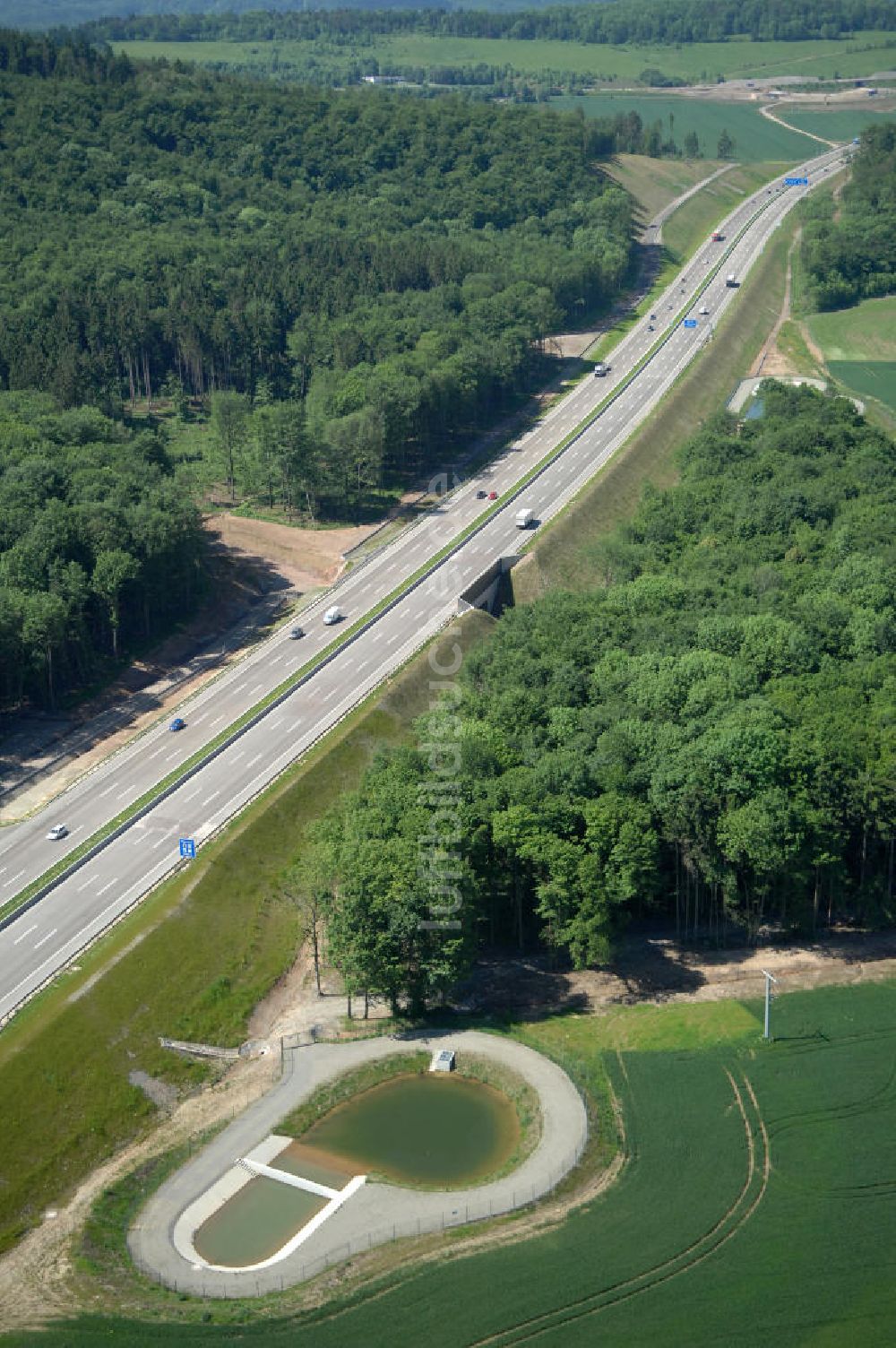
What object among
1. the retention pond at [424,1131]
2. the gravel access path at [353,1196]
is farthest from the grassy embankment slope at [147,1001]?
the retention pond at [424,1131]

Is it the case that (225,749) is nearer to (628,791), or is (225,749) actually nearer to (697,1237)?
(628,791)

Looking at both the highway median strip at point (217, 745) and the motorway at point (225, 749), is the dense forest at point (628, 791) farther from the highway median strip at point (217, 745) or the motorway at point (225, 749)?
the highway median strip at point (217, 745)

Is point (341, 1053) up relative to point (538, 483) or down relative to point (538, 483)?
down

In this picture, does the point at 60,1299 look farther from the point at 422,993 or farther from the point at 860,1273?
the point at 860,1273

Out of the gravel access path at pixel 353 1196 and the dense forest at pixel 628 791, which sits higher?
the dense forest at pixel 628 791

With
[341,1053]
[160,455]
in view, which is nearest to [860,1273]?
[341,1053]

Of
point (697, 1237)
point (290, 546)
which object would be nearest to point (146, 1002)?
point (697, 1237)
